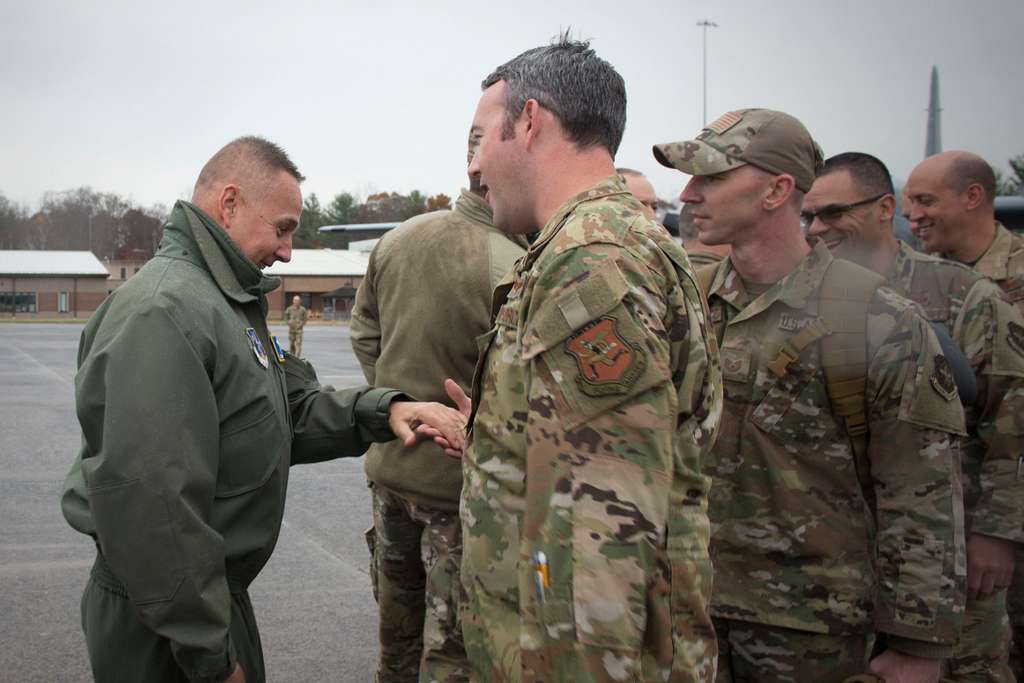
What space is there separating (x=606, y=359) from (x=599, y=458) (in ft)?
0.59

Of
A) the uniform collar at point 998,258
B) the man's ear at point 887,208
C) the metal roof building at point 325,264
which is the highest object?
the metal roof building at point 325,264

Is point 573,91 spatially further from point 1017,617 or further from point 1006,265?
point 1017,617

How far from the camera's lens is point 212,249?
2629 mm

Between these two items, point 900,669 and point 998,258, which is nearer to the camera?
point 900,669

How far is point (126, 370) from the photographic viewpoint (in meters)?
2.21

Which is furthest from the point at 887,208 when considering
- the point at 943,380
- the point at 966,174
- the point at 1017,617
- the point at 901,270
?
the point at 1017,617

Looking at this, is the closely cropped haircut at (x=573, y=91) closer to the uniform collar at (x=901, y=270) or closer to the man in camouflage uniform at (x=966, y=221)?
the uniform collar at (x=901, y=270)

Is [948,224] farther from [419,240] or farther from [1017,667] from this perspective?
[419,240]

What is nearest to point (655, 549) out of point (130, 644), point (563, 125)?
point (563, 125)

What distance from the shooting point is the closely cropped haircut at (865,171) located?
3518mm

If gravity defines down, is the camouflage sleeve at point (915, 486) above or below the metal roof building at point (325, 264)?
below

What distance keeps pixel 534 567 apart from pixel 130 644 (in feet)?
4.40

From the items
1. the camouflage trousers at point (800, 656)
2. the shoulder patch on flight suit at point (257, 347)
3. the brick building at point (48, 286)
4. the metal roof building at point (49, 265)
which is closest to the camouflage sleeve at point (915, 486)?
the camouflage trousers at point (800, 656)

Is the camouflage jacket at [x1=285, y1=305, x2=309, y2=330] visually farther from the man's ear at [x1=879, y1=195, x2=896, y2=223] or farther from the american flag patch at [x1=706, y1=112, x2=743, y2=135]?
the american flag patch at [x1=706, y1=112, x2=743, y2=135]
